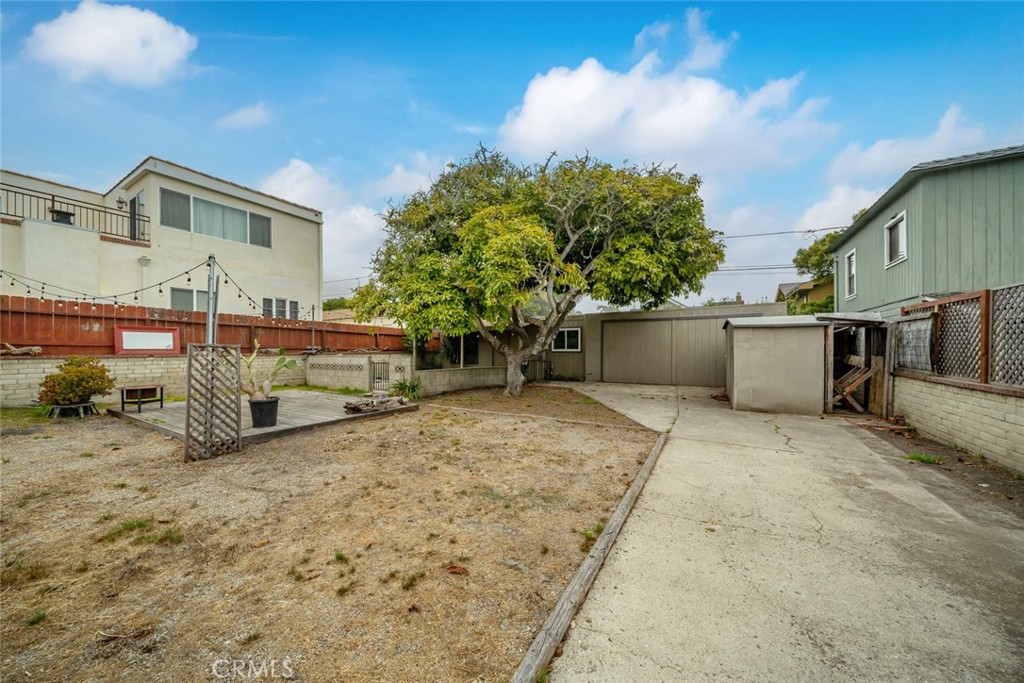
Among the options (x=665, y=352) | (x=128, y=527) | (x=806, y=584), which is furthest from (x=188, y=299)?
(x=806, y=584)

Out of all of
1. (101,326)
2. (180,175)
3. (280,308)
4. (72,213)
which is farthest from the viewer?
(280,308)

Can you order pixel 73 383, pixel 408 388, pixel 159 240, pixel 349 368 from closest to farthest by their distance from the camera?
pixel 73 383 < pixel 408 388 < pixel 349 368 < pixel 159 240

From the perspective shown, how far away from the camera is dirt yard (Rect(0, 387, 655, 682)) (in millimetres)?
1812

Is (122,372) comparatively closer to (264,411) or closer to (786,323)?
(264,411)

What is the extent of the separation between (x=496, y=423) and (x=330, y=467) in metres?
3.21

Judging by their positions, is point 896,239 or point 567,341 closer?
point 896,239

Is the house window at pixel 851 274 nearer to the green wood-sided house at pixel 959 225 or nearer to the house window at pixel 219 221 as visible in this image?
the green wood-sided house at pixel 959 225

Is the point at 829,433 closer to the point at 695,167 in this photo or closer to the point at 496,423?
the point at 496,423

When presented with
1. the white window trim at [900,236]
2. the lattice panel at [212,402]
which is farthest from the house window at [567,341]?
the lattice panel at [212,402]

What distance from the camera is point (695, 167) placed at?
32.6ft

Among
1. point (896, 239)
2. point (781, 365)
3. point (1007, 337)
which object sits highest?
point (896, 239)

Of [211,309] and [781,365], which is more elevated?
[211,309]

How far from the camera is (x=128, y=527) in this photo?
10.1 ft

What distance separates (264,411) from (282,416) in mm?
1123
